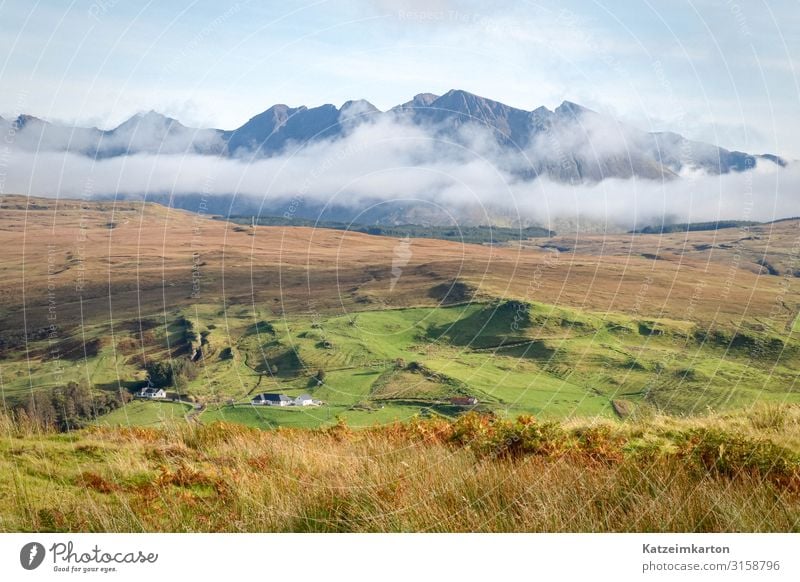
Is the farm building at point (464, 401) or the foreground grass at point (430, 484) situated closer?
the foreground grass at point (430, 484)

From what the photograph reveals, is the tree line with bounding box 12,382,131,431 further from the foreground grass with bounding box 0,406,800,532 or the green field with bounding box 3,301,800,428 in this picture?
the foreground grass with bounding box 0,406,800,532

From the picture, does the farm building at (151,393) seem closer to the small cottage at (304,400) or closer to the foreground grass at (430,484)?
the small cottage at (304,400)

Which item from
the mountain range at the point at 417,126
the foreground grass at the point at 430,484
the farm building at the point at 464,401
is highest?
the mountain range at the point at 417,126

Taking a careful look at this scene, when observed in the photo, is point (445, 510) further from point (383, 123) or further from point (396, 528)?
point (383, 123)

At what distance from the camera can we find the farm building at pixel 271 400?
24.1m

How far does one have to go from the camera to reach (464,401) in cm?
2398

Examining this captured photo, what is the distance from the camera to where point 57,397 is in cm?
2481

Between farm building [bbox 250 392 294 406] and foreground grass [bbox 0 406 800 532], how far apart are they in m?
10.2

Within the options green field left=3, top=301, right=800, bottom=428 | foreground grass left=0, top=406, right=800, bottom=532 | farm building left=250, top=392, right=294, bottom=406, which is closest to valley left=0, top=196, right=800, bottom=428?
green field left=3, top=301, right=800, bottom=428

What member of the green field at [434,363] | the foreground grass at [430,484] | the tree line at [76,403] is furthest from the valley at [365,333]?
the foreground grass at [430,484]

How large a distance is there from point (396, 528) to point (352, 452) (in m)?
2.97

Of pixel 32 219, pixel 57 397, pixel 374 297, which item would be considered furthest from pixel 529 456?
pixel 32 219

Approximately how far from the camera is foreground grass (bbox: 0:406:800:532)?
390 inches
